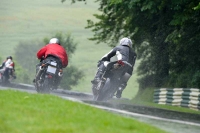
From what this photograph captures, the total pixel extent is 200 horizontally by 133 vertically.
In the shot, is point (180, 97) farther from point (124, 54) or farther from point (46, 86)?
point (46, 86)

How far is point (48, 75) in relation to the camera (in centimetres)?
2053

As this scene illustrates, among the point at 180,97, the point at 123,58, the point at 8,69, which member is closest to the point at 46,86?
the point at 123,58

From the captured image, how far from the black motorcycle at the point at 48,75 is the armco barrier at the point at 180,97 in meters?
6.34

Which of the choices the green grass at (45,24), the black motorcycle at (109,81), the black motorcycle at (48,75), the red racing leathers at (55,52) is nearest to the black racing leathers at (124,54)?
the black motorcycle at (109,81)

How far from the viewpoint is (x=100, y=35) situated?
3769cm

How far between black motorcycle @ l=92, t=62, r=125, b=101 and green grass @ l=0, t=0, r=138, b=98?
81654 millimetres

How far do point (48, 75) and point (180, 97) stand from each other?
8.08 m

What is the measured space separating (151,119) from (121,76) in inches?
298

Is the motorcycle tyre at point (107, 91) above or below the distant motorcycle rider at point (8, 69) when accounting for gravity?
below

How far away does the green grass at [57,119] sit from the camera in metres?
9.06

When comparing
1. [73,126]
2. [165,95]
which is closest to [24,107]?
[73,126]

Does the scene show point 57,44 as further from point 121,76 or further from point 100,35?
point 100,35

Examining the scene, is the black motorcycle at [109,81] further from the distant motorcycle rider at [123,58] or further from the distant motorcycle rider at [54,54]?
the distant motorcycle rider at [54,54]

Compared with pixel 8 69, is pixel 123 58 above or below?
below
